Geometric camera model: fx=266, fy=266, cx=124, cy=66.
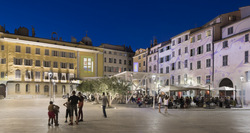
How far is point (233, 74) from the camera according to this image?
35.9m

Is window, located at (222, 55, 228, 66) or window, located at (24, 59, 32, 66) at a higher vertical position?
window, located at (24, 59, 32, 66)

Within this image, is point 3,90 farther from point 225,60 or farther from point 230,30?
point 230,30

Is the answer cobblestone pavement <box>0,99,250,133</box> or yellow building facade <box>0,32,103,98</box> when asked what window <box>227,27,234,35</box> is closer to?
cobblestone pavement <box>0,99,250,133</box>

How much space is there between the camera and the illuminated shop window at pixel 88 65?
7306 cm

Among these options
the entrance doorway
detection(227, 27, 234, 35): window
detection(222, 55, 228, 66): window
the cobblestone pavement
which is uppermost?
detection(227, 27, 234, 35): window

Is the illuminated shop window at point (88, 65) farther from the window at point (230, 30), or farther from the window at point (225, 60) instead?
the window at point (230, 30)

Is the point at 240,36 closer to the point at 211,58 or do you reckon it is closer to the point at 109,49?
the point at 211,58

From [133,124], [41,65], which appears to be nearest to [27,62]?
[41,65]

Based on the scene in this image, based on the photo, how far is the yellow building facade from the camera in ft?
195

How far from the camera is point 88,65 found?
73.8 meters

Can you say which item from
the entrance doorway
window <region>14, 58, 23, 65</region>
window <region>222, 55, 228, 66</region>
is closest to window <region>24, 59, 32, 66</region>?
window <region>14, 58, 23, 65</region>

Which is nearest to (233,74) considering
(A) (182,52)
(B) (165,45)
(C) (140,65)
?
(A) (182,52)

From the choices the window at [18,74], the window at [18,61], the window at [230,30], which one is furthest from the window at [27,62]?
the window at [230,30]

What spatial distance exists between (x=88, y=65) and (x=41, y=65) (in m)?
13.6
